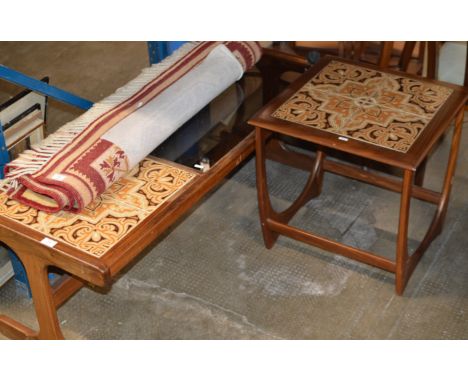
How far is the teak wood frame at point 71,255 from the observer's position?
166 centimetres

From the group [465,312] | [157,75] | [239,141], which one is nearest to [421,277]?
[465,312]

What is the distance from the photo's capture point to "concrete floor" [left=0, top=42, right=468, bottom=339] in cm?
217

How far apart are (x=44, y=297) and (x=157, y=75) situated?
0.80 meters

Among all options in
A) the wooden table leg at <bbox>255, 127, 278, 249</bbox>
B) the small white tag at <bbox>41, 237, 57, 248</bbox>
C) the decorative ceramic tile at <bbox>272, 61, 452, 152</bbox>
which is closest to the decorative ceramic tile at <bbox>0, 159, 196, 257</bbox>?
the small white tag at <bbox>41, 237, 57, 248</bbox>

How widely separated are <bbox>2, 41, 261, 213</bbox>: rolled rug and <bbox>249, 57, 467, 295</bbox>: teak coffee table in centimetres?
23

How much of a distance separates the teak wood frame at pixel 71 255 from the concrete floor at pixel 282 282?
0.18 m

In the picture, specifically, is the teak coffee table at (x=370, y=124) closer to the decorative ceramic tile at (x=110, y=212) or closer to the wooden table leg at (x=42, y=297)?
the decorative ceramic tile at (x=110, y=212)

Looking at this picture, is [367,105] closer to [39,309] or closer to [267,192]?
[267,192]

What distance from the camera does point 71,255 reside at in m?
1.66

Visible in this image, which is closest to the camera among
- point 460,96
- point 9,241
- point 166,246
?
point 9,241

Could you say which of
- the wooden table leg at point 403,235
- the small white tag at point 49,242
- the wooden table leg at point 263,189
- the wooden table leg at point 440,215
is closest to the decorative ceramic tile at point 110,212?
the small white tag at point 49,242

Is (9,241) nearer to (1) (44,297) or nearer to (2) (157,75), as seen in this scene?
(1) (44,297)
